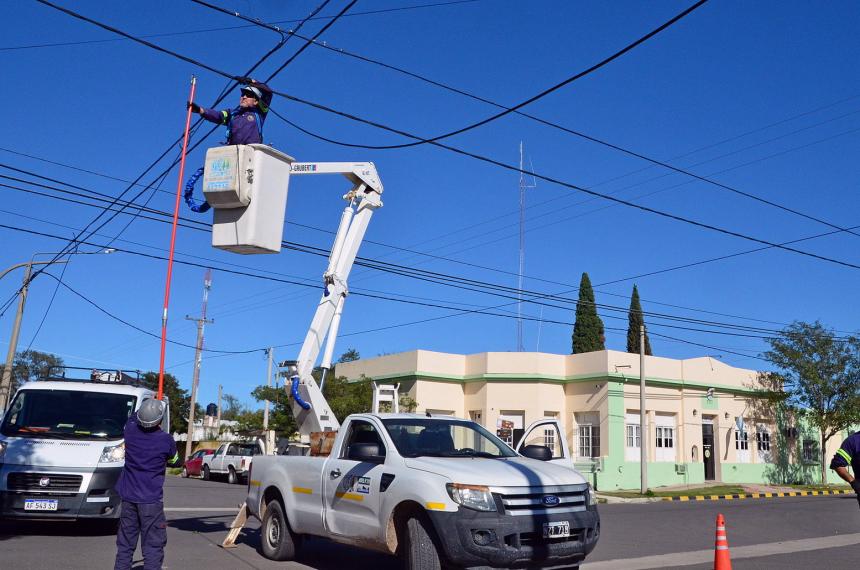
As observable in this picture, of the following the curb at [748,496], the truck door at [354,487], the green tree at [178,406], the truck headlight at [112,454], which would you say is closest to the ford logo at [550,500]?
the truck door at [354,487]

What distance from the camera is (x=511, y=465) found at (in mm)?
8016

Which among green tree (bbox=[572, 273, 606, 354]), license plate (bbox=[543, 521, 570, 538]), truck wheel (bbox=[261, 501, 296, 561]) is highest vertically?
green tree (bbox=[572, 273, 606, 354])

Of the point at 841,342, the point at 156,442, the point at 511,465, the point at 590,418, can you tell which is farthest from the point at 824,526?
the point at 841,342

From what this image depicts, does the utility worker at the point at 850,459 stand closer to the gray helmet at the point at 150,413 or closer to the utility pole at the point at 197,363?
the gray helmet at the point at 150,413

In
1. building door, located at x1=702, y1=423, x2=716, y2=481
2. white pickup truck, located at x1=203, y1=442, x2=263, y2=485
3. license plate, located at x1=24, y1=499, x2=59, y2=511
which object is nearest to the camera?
license plate, located at x1=24, y1=499, x2=59, y2=511

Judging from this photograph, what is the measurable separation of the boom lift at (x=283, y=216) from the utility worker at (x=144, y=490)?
10.0 feet

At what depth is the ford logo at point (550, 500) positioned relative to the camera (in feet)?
24.5

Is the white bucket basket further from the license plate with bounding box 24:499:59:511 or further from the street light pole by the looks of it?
the street light pole

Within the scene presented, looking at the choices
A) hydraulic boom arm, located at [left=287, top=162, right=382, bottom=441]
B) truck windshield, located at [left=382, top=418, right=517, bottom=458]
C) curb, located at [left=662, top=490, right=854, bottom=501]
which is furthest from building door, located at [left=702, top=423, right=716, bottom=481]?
truck windshield, located at [left=382, top=418, right=517, bottom=458]

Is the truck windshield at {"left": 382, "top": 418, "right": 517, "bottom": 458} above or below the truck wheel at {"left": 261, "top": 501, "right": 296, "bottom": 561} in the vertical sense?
above

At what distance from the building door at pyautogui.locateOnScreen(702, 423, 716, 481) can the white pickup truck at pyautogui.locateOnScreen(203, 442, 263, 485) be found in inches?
789

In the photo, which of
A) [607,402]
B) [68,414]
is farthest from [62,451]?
[607,402]

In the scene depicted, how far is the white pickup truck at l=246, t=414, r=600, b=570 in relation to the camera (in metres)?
7.17

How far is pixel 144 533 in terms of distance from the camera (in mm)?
7254
